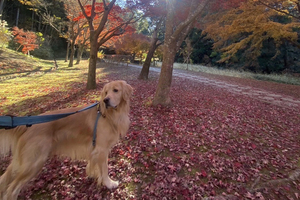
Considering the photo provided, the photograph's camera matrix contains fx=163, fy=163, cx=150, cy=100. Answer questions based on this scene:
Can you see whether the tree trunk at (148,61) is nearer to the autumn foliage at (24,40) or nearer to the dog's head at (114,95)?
the dog's head at (114,95)

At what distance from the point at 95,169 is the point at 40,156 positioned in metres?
0.92

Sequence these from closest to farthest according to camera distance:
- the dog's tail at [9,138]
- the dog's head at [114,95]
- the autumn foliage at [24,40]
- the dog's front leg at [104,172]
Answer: the dog's tail at [9,138]
the dog's head at [114,95]
the dog's front leg at [104,172]
the autumn foliage at [24,40]

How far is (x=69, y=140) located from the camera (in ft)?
8.33

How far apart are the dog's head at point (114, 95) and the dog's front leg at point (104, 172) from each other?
0.75 m

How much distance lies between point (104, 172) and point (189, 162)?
1.89m

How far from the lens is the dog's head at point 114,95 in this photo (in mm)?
2570

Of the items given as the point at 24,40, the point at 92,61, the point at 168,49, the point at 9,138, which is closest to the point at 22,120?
the point at 9,138

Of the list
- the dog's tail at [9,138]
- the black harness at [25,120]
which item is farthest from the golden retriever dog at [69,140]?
the black harness at [25,120]

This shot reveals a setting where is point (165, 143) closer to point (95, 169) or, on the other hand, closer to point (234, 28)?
point (95, 169)

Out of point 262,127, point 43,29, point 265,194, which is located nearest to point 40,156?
point 265,194

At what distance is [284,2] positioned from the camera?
38.7 ft

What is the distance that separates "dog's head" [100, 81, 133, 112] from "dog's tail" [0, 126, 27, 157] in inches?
44.9

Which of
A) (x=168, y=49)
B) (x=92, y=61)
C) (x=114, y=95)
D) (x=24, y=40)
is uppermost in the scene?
(x=24, y=40)

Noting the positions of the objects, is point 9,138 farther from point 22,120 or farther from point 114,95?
point 114,95
